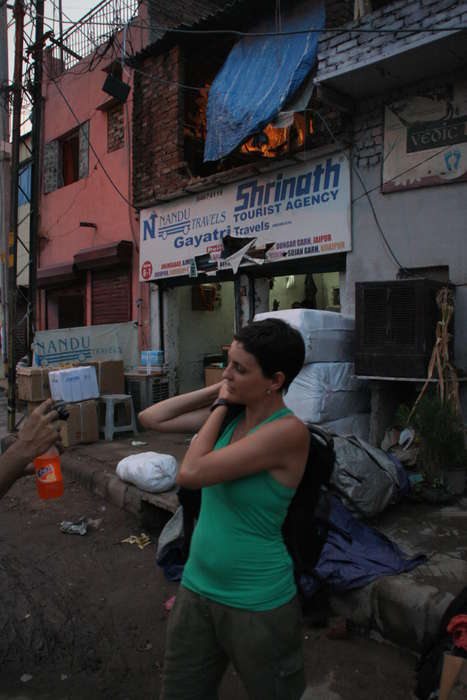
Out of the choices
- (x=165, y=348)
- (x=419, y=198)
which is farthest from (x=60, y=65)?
(x=419, y=198)

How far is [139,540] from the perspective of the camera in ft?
16.2

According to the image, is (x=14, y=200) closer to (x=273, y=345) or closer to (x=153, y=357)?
(x=153, y=357)

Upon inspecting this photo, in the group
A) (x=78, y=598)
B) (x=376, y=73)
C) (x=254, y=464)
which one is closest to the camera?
(x=254, y=464)

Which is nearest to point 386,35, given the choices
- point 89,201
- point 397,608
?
point 397,608

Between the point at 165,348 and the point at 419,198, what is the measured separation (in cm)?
548

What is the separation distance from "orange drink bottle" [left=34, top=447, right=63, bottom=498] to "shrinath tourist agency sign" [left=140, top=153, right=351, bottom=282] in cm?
538

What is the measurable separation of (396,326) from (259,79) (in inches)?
173

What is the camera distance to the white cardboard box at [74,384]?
7699 millimetres

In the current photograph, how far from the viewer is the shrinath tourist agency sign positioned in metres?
7.27

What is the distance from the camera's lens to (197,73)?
10016 mm

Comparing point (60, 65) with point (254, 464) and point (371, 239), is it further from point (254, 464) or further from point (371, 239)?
point (254, 464)

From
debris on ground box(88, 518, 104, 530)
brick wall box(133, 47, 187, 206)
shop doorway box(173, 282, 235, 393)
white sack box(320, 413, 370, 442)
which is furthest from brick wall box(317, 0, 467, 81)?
debris on ground box(88, 518, 104, 530)

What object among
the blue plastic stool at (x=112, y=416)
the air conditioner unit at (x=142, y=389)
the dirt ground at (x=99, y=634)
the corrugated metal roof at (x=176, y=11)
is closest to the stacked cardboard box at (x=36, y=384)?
Result: the blue plastic stool at (x=112, y=416)

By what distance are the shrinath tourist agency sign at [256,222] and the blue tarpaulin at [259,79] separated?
2.87 ft
